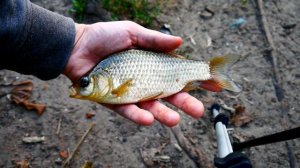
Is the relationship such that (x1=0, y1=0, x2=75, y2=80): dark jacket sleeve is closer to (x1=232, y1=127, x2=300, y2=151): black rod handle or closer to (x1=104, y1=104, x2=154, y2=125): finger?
(x1=104, y1=104, x2=154, y2=125): finger

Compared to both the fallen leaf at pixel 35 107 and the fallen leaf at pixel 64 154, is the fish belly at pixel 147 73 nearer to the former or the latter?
the fallen leaf at pixel 64 154

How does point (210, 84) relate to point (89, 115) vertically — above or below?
above

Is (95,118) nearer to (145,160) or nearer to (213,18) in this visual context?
(145,160)

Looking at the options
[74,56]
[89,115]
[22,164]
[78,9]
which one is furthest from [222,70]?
[78,9]

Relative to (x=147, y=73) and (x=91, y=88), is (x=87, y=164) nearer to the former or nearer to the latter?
(x=91, y=88)

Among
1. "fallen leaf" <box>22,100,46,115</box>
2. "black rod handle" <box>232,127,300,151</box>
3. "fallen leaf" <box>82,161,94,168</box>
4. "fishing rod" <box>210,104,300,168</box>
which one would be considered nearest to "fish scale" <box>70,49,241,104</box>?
"fishing rod" <box>210,104,300,168</box>

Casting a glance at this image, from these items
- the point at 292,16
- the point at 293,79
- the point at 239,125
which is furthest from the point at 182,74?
the point at 292,16
